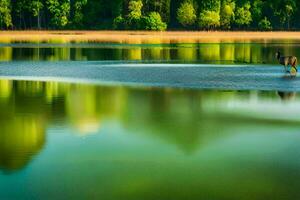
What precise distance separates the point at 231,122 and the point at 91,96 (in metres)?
6.01

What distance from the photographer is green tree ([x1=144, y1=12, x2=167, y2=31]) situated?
106 meters

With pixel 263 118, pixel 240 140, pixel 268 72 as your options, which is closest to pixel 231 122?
pixel 263 118

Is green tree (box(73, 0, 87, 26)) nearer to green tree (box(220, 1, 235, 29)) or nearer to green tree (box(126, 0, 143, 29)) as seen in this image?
green tree (box(126, 0, 143, 29))

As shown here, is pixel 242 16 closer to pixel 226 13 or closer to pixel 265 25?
pixel 226 13

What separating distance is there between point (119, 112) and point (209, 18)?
91.0 meters

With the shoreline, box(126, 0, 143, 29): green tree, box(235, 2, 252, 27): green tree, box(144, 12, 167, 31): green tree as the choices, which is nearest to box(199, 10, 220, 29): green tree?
box(235, 2, 252, 27): green tree

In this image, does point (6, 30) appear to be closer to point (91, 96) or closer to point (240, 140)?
point (91, 96)

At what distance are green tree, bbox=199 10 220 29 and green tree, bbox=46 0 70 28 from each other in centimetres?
2196

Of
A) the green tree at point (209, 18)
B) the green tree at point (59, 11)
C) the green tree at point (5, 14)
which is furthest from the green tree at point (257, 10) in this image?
the green tree at point (5, 14)

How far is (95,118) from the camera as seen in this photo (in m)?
15.8

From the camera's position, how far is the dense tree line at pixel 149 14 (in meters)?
108

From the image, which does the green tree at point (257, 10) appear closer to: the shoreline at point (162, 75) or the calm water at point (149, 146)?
the shoreline at point (162, 75)

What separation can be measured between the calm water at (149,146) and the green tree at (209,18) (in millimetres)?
86429

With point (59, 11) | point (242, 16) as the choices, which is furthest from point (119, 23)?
point (242, 16)
